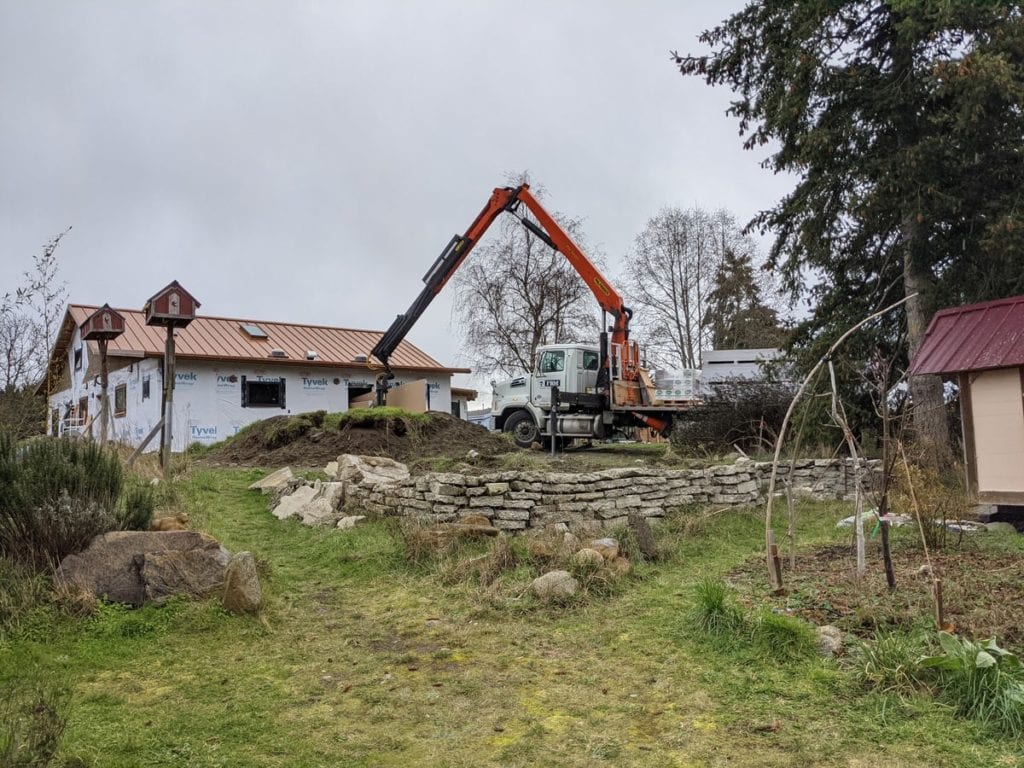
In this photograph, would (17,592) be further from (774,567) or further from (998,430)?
(998,430)

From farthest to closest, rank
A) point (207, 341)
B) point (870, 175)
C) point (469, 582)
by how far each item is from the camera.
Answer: point (207, 341) < point (870, 175) < point (469, 582)

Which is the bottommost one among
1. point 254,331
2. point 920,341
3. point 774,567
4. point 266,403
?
point 774,567

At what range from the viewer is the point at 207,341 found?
2281 centimetres

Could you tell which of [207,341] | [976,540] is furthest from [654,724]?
[207,341]

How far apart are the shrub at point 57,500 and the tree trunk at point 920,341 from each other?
1103 cm

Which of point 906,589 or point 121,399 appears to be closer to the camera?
point 906,589

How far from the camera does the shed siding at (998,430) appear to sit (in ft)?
27.8

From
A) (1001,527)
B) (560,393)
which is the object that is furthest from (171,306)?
(1001,527)

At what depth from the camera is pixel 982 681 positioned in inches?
147

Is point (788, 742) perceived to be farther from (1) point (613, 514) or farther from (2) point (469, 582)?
(1) point (613, 514)

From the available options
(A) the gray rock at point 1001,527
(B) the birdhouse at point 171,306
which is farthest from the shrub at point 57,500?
(A) the gray rock at point 1001,527

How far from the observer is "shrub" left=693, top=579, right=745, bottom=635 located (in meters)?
4.93

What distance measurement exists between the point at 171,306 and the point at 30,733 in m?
8.91

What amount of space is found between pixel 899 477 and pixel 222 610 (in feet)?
22.5
